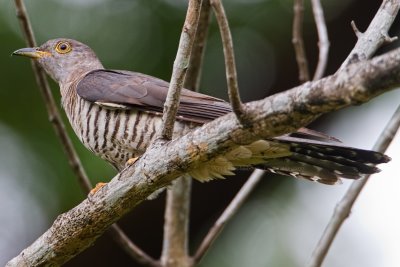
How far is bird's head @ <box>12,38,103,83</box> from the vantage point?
16.3 feet

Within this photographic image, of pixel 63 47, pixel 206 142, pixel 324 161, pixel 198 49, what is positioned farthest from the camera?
pixel 63 47

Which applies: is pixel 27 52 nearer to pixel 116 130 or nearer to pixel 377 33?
pixel 116 130

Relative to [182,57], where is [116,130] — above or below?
below

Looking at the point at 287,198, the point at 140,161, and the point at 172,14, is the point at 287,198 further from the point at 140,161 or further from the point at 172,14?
the point at 140,161

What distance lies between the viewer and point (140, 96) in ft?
13.0

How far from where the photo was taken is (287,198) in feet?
18.0

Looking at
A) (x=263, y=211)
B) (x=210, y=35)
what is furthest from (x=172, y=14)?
(x=263, y=211)

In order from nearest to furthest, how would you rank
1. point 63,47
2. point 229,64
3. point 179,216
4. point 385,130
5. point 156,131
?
point 229,64
point 385,130
point 156,131
point 179,216
point 63,47

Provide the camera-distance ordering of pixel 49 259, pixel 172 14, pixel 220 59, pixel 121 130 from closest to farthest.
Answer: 1. pixel 49 259
2. pixel 121 130
3. pixel 172 14
4. pixel 220 59

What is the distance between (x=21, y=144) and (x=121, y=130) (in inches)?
47.0

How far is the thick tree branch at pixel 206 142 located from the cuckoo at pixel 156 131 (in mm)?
224

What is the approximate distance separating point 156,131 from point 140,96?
258 mm

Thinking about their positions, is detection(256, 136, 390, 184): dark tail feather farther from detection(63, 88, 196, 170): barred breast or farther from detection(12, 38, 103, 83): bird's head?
detection(12, 38, 103, 83): bird's head

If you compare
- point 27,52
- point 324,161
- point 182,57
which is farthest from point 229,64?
point 27,52
